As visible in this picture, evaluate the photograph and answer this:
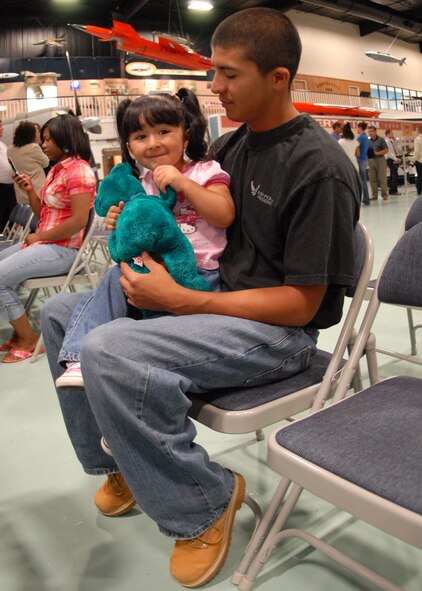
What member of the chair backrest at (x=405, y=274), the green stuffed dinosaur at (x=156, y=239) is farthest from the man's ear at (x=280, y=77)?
the chair backrest at (x=405, y=274)

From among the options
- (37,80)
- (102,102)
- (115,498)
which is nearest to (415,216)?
(115,498)

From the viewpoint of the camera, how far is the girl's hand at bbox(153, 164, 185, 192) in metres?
1.32

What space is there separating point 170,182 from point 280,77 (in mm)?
370

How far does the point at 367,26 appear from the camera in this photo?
2136cm

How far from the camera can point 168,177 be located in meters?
1.32

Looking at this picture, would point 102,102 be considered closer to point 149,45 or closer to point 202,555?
point 149,45

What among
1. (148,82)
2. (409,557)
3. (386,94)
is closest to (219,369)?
(409,557)

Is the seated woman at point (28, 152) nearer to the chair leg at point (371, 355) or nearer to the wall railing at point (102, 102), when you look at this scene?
the wall railing at point (102, 102)

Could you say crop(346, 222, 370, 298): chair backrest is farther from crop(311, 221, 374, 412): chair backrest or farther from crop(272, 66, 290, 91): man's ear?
crop(272, 66, 290, 91): man's ear

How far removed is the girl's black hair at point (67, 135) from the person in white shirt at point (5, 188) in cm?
229

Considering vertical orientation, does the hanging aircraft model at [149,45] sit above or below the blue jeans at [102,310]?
above

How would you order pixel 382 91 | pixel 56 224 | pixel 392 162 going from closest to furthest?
pixel 56 224
pixel 392 162
pixel 382 91

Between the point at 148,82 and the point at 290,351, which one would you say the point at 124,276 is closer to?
the point at 290,351

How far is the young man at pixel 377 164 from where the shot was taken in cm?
1205
